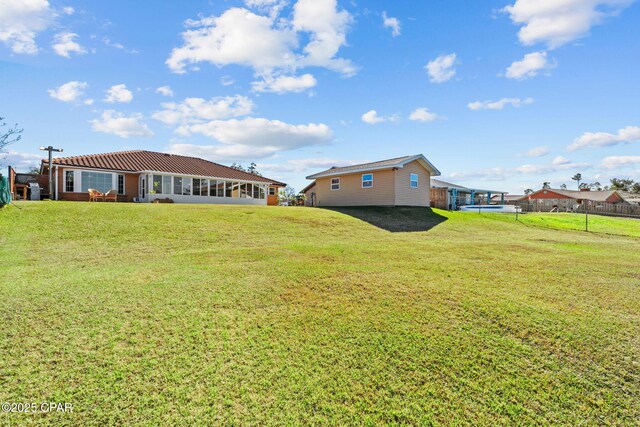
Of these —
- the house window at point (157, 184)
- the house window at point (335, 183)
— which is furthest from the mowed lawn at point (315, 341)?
the house window at point (335, 183)

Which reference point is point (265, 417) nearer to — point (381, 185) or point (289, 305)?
point (289, 305)

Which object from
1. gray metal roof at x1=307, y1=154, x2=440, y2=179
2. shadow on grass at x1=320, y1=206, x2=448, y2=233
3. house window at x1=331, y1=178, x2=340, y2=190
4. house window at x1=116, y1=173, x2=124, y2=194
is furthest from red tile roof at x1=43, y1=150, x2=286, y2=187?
shadow on grass at x1=320, y1=206, x2=448, y2=233

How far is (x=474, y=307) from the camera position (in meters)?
4.66

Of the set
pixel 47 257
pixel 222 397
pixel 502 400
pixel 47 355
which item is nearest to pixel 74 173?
pixel 47 257

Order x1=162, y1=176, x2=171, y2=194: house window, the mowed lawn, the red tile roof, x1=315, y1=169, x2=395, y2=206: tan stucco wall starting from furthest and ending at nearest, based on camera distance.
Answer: x1=315, y1=169, x2=395, y2=206: tan stucco wall < x1=162, y1=176, x2=171, y2=194: house window < the red tile roof < the mowed lawn

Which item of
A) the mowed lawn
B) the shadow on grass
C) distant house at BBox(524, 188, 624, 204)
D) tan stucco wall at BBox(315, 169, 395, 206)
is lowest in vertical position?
the mowed lawn

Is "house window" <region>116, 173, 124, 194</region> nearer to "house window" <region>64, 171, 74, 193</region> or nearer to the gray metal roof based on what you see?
"house window" <region>64, 171, 74, 193</region>

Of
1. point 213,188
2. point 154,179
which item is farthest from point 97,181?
point 213,188

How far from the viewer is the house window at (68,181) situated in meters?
20.4

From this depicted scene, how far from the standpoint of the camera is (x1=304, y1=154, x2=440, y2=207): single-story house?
2328 centimetres

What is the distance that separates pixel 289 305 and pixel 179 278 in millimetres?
2402

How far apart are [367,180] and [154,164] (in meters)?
16.4

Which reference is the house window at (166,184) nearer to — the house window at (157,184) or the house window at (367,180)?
the house window at (157,184)

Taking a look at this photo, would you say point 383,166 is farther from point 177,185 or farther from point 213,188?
point 177,185
